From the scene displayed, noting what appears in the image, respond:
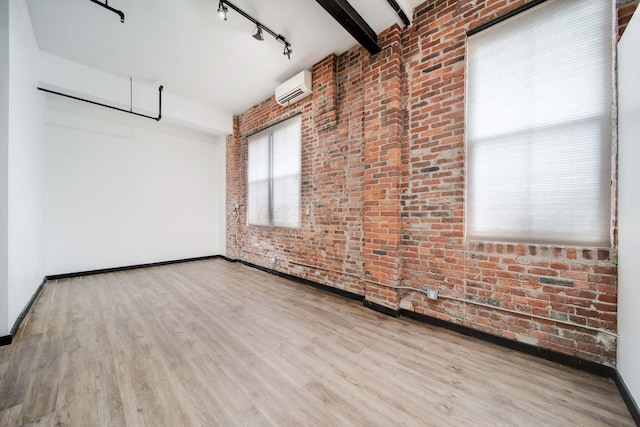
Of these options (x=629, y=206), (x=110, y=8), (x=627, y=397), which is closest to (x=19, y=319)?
(x=110, y=8)

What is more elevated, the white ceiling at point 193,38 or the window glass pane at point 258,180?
the white ceiling at point 193,38

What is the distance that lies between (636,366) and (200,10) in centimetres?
483

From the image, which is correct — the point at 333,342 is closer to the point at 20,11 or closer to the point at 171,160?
the point at 20,11

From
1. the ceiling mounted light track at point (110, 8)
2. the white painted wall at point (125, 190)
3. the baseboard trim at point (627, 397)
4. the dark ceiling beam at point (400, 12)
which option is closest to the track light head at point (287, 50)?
the dark ceiling beam at point (400, 12)

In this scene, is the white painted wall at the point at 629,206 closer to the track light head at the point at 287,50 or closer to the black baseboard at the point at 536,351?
the black baseboard at the point at 536,351

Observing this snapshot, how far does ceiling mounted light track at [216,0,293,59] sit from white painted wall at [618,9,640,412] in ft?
10.6

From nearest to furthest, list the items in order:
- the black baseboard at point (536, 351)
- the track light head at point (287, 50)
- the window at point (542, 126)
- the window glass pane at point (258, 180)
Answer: the black baseboard at point (536, 351) < the window at point (542, 126) < the track light head at point (287, 50) < the window glass pane at point (258, 180)

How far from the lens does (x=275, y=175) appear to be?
4727 millimetres

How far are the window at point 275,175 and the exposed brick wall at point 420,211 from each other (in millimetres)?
265

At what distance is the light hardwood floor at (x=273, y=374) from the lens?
1.43 metres

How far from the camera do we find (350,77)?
347 cm

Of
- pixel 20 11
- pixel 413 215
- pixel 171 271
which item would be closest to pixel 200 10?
pixel 20 11

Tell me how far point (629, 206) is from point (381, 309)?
7.34 ft

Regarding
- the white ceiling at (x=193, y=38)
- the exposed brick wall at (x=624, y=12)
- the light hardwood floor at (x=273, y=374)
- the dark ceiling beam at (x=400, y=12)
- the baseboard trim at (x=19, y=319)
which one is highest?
the white ceiling at (x=193, y=38)
